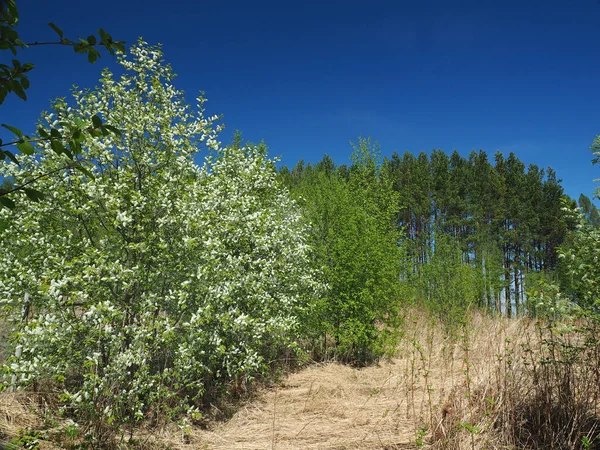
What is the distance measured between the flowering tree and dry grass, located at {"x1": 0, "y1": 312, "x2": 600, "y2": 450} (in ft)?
2.50

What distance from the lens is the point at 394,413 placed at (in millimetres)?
6281

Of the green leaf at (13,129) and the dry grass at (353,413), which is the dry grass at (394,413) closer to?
the dry grass at (353,413)

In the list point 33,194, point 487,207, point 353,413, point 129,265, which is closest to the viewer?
point 33,194

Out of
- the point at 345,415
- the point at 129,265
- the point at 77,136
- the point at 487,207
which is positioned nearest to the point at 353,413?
the point at 345,415

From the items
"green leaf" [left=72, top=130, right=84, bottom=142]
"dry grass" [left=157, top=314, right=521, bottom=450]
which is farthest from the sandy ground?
"green leaf" [left=72, top=130, right=84, bottom=142]

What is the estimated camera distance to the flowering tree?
5.52 meters

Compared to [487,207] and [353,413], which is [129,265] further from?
[487,207]

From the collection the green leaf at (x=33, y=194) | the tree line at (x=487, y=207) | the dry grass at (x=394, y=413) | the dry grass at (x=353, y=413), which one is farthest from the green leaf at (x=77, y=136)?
the tree line at (x=487, y=207)

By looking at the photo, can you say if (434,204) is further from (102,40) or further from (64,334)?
(102,40)

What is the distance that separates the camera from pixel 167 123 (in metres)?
6.80

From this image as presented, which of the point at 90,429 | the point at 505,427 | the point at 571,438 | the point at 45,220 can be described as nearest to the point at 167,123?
the point at 45,220

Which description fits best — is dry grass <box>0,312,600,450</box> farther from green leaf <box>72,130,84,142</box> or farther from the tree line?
the tree line

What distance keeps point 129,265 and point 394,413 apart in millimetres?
4667

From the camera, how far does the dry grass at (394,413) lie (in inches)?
185
